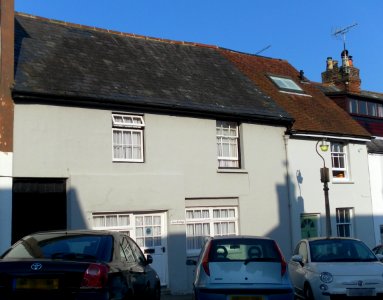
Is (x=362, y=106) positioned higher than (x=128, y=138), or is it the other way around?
(x=362, y=106)

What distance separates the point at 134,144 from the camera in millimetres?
15711

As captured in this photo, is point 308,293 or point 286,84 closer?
point 308,293

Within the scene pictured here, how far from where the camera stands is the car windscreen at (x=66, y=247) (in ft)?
23.7

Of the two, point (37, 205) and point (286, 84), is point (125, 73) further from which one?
point (286, 84)

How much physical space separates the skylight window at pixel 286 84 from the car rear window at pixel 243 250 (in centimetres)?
1340

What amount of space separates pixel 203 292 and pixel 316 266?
3.38 meters

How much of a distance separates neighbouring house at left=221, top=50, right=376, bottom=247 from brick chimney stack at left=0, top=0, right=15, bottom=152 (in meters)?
9.41

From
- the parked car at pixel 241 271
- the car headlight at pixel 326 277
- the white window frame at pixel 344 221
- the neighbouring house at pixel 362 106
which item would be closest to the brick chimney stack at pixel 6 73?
the parked car at pixel 241 271

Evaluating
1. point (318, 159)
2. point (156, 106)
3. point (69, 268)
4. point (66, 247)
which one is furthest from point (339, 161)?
point (69, 268)

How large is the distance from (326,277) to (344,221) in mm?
10664

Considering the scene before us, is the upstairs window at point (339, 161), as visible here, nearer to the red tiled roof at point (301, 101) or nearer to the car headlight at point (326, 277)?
the red tiled roof at point (301, 101)

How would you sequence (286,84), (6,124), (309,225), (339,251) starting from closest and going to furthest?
(339,251)
(6,124)
(309,225)
(286,84)

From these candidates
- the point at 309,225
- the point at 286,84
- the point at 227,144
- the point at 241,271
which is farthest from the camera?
the point at 286,84

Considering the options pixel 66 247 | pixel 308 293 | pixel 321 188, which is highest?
pixel 321 188
